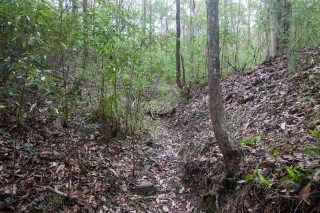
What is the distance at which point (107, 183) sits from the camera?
3.95 meters

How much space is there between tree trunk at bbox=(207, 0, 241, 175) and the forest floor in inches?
7.8

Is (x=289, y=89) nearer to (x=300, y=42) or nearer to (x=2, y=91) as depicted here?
(x=300, y=42)

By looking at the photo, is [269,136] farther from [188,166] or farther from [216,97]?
[188,166]

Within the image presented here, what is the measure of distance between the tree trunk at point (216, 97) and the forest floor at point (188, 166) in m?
0.20

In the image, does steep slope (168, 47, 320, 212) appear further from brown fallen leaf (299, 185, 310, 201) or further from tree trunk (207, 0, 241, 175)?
tree trunk (207, 0, 241, 175)

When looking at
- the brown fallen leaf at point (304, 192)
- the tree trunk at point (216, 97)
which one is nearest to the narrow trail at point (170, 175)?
the tree trunk at point (216, 97)

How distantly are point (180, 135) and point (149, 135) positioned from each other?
3.54 feet

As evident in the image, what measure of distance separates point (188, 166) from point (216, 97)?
1897mm

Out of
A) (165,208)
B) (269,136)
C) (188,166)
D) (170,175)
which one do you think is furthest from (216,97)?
(170,175)

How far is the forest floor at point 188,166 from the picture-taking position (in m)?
2.75

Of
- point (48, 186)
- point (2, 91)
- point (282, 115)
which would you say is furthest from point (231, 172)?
point (2, 91)

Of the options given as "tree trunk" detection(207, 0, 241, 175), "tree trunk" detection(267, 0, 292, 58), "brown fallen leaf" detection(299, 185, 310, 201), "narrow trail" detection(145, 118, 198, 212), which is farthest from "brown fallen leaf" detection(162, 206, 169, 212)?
"tree trunk" detection(267, 0, 292, 58)

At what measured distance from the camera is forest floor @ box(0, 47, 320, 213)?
2746 mm

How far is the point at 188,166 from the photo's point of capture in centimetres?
471
